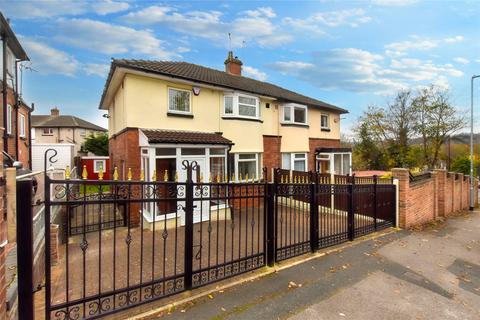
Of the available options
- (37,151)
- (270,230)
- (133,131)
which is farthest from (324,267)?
(37,151)

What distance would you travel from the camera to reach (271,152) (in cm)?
1407

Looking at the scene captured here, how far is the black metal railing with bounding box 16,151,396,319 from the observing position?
11.0ft

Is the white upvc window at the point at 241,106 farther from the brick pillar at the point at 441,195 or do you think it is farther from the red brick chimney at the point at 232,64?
the brick pillar at the point at 441,195

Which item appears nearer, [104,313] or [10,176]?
[10,176]

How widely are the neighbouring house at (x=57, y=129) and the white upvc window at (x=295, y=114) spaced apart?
3078 centimetres

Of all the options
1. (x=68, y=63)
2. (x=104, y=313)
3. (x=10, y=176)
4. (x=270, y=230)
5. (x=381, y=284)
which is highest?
(x=68, y=63)

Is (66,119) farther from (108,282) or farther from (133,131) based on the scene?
(108,282)

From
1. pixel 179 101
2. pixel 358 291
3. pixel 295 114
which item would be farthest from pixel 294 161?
pixel 358 291

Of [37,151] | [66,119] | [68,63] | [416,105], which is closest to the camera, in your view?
[68,63]

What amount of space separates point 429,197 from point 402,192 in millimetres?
3272

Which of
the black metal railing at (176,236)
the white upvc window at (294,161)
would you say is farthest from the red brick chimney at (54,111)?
the black metal railing at (176,236)

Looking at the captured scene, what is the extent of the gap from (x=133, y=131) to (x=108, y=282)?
19.3 feet

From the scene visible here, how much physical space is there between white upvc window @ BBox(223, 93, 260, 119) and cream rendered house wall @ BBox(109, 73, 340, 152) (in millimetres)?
279

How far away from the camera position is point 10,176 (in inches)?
92.0
